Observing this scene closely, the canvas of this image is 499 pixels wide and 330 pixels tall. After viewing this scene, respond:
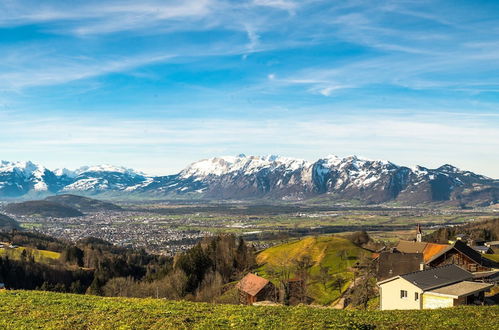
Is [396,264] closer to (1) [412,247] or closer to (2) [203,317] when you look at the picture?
(1) [412,247]

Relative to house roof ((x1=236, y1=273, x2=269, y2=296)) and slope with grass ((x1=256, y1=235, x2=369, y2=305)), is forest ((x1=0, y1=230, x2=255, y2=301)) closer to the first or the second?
house roof ((x1=236, y1=273, x2=269, y2=296))

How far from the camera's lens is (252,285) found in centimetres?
7744

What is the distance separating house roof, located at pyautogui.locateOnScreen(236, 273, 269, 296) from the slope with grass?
9.63 metres

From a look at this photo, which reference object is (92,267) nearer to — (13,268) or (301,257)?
(13,268)

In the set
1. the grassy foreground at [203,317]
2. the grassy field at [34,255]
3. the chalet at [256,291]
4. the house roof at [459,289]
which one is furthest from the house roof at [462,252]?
the grassy field at [34,255]

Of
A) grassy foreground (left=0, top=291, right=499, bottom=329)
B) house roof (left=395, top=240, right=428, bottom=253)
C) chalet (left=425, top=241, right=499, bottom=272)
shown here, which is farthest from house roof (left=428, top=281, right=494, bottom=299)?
house roof (left=395, top=240, right=428, bottom=253)

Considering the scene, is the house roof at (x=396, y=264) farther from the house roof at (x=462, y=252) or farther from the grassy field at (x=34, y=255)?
the grassy field at (x=34, y=255)

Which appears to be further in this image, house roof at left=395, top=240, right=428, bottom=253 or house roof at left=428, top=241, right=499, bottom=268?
house roof at left=395, top=240, right=428, bottom=253

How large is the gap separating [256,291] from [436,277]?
117 feet

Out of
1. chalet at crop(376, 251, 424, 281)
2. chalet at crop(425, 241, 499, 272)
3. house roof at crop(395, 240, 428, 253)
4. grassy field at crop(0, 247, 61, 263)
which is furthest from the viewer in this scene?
grassy field at crop(0, 247, 61, 263)

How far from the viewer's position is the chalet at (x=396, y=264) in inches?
2894

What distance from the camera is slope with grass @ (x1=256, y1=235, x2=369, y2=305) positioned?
8294 cm

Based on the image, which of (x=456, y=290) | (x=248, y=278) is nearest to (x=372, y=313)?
(x=456, y=290)

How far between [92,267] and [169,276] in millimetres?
73010
